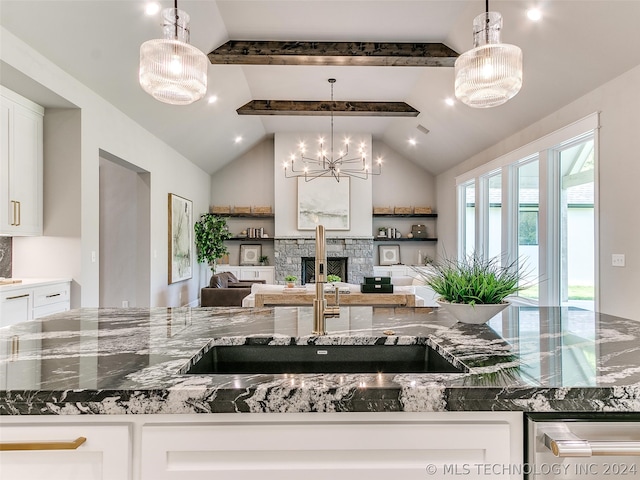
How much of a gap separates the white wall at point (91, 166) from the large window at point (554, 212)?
396 cm

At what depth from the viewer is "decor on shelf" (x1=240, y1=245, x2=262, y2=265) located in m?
8.53

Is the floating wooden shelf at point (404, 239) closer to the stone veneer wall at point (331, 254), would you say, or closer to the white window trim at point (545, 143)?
the stone veneer wall at point (331, 254)

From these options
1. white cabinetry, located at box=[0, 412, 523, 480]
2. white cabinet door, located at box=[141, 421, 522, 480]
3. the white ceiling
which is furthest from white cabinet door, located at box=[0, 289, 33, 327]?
white cabinet door, located at box=[141, 421, 522, 480]

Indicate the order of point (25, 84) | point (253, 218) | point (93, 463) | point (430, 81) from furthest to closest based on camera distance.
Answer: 1. point (253, 218)
2. point (430, 81)
3. point (25, 84)
4. point (93, 463)

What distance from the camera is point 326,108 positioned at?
6.34 metres

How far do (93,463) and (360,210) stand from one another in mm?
7713

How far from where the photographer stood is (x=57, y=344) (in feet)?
3.78

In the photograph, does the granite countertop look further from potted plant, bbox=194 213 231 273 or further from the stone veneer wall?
the stone veneer wall

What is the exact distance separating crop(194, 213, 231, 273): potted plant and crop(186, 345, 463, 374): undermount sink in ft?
21.0

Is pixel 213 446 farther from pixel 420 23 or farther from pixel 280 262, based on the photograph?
pixel 280 262

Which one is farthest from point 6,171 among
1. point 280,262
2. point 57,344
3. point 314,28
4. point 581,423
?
point 280,262

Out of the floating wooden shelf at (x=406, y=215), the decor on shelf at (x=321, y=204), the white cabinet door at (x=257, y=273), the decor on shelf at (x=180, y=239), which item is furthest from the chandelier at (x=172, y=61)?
the floating wooden shelf at (x=406, y=215)

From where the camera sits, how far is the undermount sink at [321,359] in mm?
1268

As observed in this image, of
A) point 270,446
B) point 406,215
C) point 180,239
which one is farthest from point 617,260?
point 180,239
